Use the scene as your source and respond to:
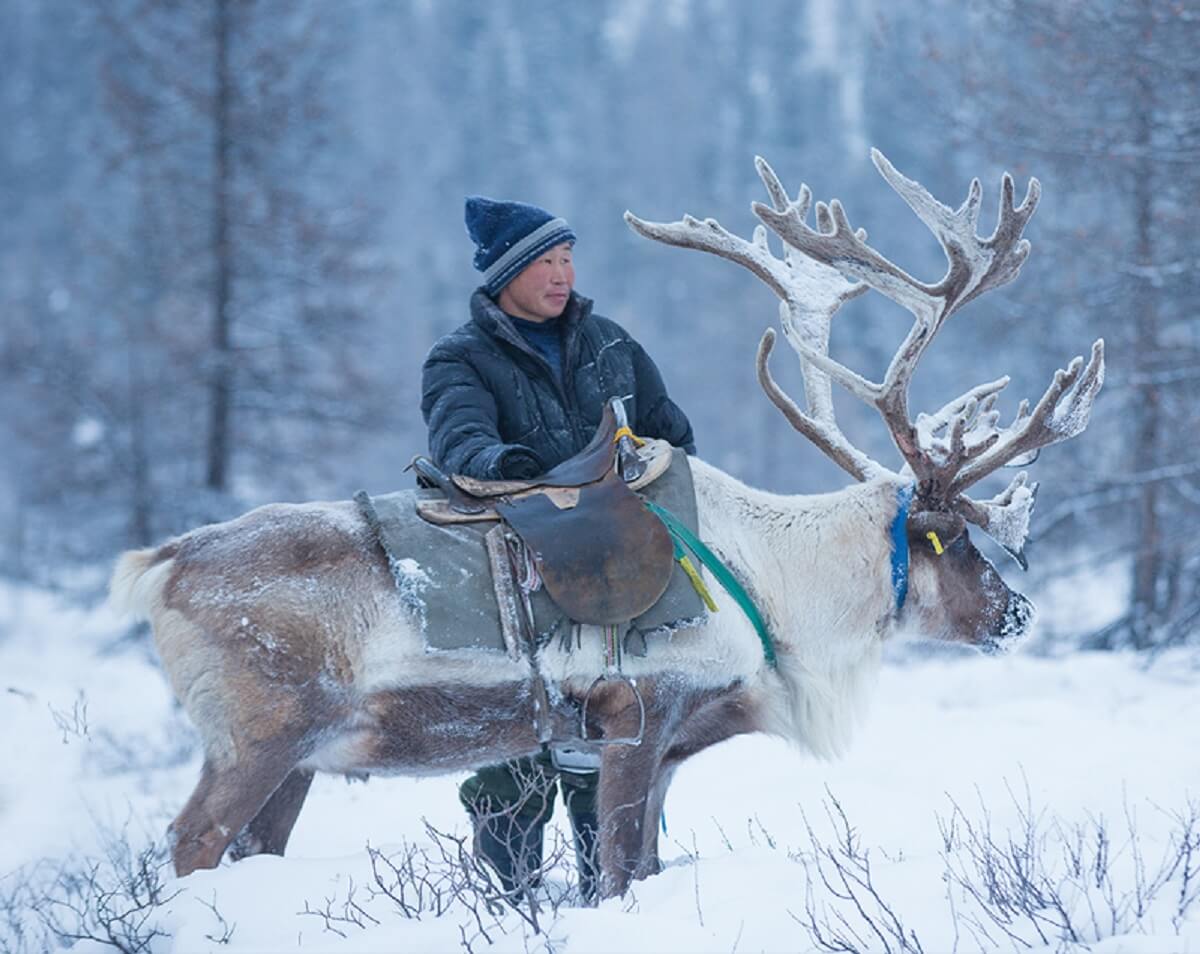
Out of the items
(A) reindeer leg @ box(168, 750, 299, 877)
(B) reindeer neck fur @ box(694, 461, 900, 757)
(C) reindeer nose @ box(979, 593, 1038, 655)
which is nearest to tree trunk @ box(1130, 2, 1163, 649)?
(C) reindeer nose @ box(979, 593, 1038, 655)

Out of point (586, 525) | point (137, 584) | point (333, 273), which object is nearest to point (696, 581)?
point (586, 525)

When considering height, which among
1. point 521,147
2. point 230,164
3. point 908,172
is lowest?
point 230,164

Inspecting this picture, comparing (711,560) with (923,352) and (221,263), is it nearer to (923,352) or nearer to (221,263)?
(923,352)

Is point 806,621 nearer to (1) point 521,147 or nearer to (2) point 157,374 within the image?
(2) point 157,374

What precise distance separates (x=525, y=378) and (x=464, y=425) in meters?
0.34

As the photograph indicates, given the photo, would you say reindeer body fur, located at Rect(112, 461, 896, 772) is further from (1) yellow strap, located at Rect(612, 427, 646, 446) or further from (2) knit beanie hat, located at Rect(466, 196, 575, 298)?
(2) knit beanie hat, located at Rect(466, 196, 575, 298)

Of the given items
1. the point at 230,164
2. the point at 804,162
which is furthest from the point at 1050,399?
the point at 804,162

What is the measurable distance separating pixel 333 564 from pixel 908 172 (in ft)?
87.4

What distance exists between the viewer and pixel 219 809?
3.20 m

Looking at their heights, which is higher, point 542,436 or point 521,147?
point 521,147

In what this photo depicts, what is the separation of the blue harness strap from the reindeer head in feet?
0.11

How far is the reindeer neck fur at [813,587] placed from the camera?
380 centimetres

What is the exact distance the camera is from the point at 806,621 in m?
3.84

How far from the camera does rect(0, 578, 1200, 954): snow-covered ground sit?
2594mm
